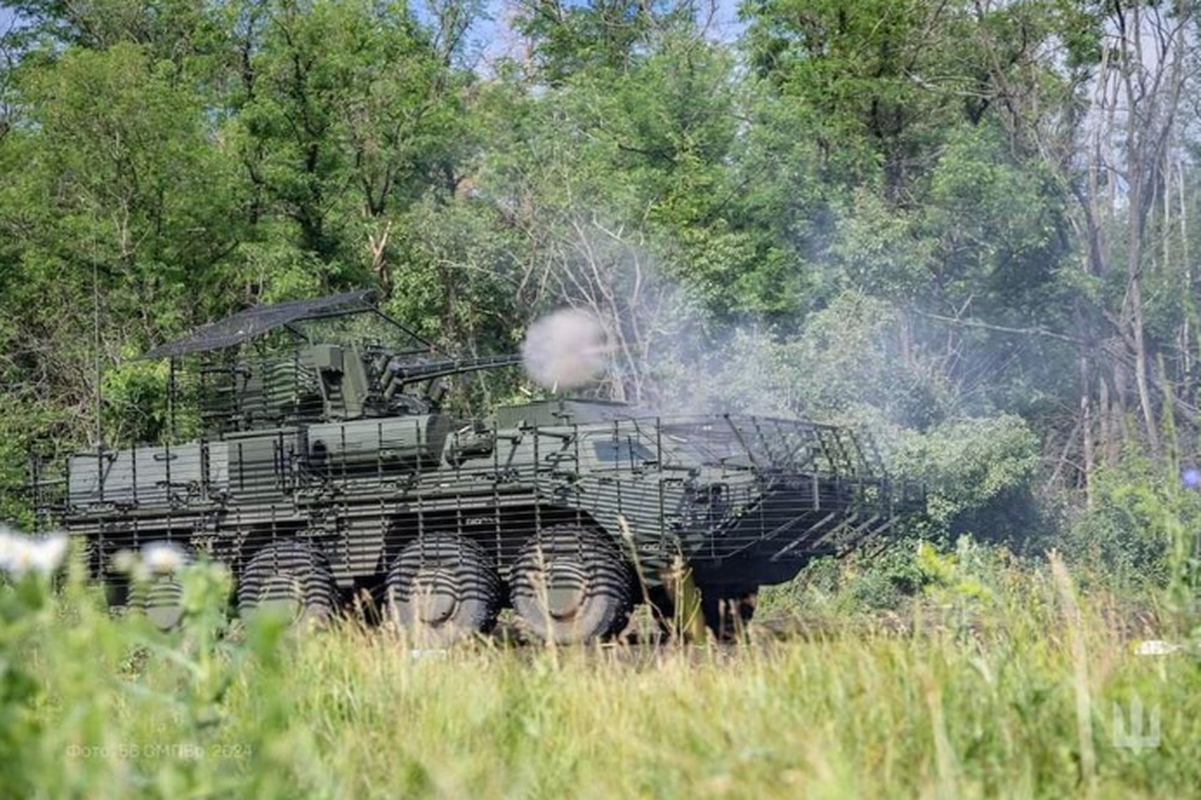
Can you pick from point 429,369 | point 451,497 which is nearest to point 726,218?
point 429,369

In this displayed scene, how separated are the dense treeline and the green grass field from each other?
15.0 metres

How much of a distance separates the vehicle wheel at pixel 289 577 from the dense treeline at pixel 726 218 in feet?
30.0

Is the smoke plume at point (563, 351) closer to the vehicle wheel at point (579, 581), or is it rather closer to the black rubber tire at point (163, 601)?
the black rubber tire at point (163, 601)

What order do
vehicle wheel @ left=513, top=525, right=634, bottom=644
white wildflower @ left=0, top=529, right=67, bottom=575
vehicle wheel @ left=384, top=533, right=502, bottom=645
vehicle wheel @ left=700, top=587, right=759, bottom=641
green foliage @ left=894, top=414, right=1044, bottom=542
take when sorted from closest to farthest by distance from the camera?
white wildflower @ left=0, top=529, right=67, bottom=575 < vehicle wheel @ left=513, top=525, right=634, bottom=644 < vehicle wheel @ left=384, top=533, right=502, bottom=645 < vehicle wheel @ left=700, top=587, right=759, bottom=641 < green foliage @ left=894, top=414, right=1044, bottom=542

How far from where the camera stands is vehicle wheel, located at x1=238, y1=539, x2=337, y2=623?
14891mm

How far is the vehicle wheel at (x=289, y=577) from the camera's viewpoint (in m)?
14.9

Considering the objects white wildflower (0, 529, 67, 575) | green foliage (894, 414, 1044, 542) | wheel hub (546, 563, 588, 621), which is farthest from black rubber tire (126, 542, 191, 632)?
white wildflower (0, 529, 67, 575)

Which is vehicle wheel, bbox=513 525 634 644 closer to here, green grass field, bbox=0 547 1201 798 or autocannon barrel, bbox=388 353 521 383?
autocannon barrel, bbox=388 353 521 383

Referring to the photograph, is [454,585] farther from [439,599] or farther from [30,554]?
[30,554]

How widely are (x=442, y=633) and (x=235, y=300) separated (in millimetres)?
18167

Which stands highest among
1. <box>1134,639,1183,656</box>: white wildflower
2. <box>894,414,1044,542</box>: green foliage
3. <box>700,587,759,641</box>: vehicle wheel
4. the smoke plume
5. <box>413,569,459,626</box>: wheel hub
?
the smoke plume

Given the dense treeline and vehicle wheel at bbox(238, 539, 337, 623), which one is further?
the dense treeline

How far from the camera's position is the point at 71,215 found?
28.2 meters

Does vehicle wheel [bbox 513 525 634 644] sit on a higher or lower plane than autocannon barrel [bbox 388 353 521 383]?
lower
